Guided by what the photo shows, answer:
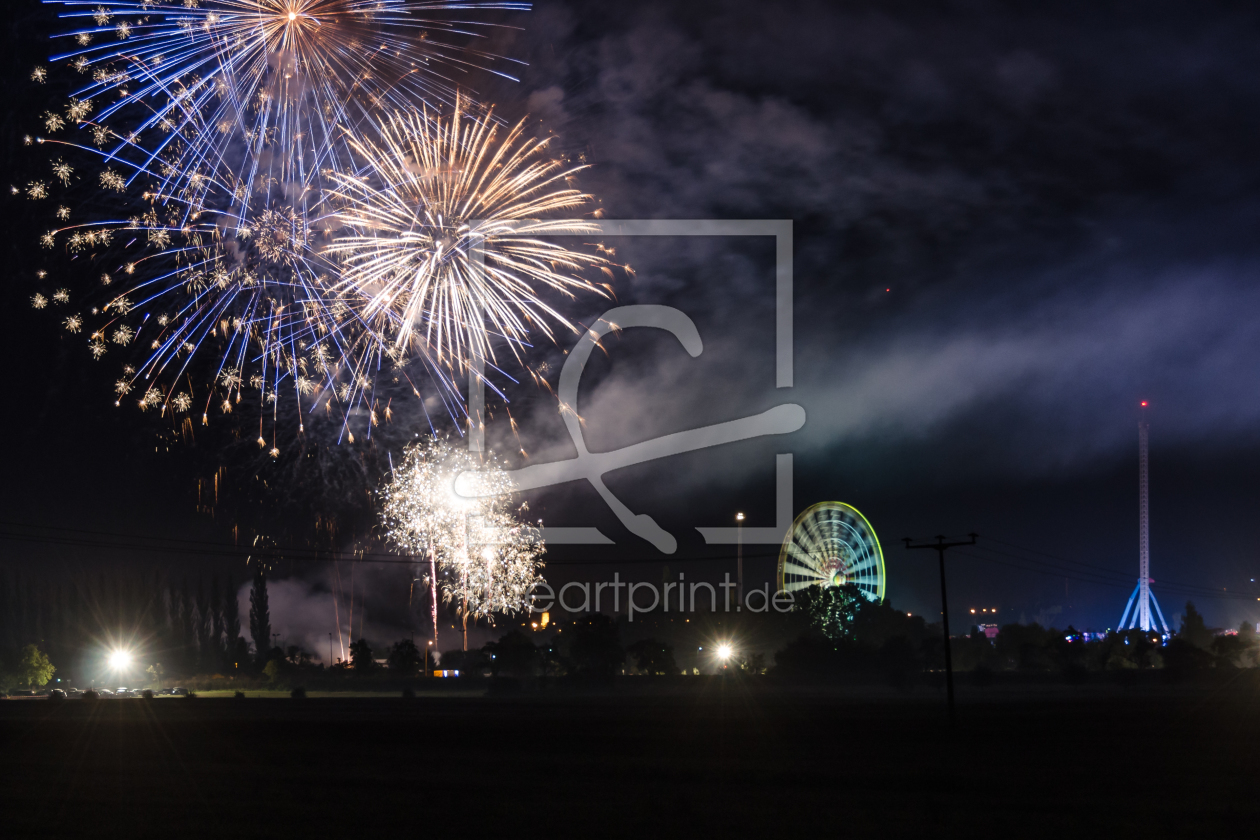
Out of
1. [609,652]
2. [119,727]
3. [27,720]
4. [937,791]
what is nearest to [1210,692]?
[609,652]

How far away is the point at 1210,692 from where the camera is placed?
52219mm

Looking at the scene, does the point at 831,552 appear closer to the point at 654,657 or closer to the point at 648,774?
the point at 654,657

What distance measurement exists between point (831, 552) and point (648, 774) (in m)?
71.6

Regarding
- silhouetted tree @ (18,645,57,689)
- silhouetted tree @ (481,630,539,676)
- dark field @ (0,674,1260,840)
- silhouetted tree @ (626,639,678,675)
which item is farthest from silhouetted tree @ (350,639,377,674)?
silhouetted tree @ (18,645,57,689)

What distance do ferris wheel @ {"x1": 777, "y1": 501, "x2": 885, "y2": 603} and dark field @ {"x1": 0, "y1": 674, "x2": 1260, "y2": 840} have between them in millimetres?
45805

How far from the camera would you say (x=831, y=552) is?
90.1 meters

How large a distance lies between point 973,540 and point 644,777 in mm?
21160

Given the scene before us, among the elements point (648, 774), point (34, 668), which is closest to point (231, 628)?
point (34, 668)

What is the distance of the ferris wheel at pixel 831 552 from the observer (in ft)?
286

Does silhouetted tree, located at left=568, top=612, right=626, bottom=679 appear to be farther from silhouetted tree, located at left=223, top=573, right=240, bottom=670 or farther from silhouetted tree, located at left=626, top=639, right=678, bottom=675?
silhouetted tree, located at left=223, top=573, right=240, bottom=670

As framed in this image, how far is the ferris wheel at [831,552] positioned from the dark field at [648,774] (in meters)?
45.8

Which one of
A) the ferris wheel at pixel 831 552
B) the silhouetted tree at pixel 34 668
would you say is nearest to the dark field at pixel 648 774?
the ferris wheel at pixel 831 552

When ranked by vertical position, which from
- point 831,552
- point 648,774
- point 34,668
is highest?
point 831,552

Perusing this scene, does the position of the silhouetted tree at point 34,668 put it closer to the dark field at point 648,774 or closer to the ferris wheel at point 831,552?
the dark field at point 648,774
